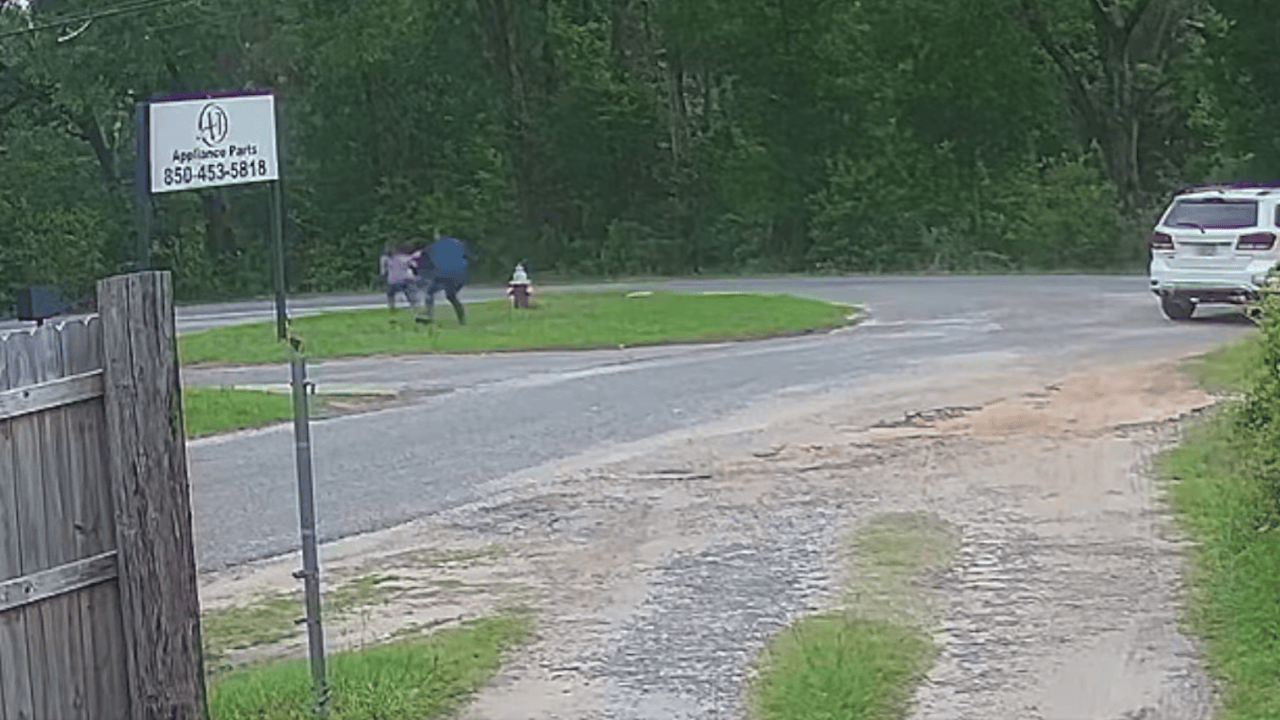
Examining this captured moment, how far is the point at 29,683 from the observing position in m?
5.96

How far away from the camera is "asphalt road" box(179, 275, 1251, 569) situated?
12.4 m

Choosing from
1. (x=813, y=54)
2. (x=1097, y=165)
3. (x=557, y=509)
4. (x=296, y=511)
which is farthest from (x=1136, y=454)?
(x=813, y=54)

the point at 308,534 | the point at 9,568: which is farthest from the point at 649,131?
the point at 9,568

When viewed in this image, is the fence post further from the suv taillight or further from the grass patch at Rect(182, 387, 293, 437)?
the suv taillight

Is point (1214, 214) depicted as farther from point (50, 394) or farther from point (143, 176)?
point (50, 394)

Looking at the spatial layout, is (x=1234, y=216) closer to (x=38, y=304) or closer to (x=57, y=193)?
(x=38, y=304)

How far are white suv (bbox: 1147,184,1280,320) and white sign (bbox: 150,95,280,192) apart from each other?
1584 centimetres

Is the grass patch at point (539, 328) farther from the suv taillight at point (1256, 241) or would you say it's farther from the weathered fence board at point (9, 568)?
the weathered fence board at point (9, 568)

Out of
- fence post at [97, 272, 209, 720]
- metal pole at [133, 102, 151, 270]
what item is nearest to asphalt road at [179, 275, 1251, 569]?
metal pole at [133, 102, 151, 270]

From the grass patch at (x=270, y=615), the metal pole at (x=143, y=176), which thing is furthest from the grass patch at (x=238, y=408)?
the grass patch at (x=270, y=615)

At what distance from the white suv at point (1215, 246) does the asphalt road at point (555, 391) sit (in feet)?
1.44

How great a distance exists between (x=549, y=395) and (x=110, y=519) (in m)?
12.0

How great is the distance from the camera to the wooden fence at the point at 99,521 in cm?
591

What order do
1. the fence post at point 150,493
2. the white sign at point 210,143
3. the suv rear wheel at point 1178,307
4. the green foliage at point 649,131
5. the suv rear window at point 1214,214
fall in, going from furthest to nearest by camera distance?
1. the green foliage at point 649,131
2. the suv rear wheel at point 1178,307
3. the suv rear window at point 1214,214
4. the white sign at point 210,143
5. the fence post at point 150,493
